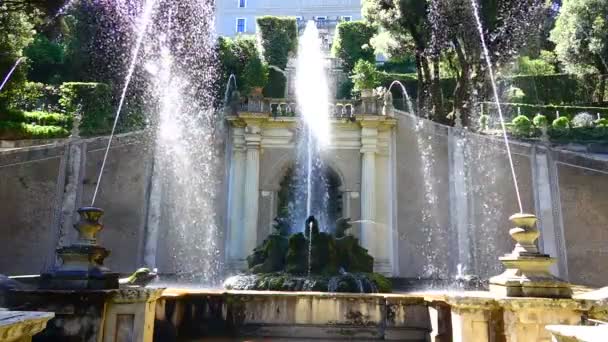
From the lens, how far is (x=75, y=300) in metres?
4.35

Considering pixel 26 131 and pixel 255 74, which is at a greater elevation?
pixel 255 74

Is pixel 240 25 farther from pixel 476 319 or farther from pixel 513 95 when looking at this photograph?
pixel 476 319

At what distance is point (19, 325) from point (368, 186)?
1271 centimetres

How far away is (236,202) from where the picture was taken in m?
14.9

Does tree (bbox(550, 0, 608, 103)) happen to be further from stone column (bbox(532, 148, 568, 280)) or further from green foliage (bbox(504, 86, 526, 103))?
stone column (bbox(532, 148, 568, 280))

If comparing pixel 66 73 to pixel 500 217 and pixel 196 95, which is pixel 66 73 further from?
pixel 500 217

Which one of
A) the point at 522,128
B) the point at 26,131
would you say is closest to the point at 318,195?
the point at 522,128

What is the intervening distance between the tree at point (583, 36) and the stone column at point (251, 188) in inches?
601

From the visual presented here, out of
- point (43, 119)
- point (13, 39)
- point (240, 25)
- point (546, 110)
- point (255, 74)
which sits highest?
point (240, 25)

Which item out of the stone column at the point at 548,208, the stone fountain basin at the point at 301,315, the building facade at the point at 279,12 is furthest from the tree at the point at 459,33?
the building facade at the point at 279,12

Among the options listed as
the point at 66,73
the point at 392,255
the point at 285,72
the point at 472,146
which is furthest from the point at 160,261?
the point at 285,72

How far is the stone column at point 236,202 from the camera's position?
47.4 ft

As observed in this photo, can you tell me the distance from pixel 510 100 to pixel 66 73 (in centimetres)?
2279

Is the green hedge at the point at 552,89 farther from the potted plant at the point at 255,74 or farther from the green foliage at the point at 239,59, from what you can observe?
the green foliage at the point at 239,59
